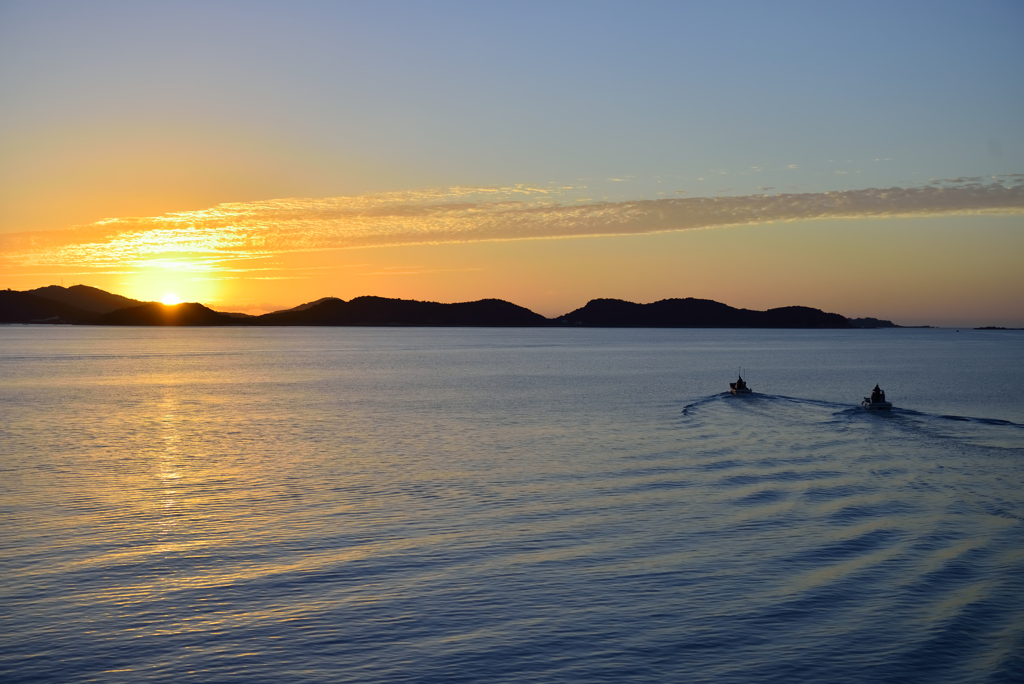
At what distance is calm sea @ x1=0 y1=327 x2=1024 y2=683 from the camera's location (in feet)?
51.2

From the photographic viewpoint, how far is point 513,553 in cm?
2250

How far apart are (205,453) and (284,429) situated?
33.8 feet

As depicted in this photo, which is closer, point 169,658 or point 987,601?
point 169,658

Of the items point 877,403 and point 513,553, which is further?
point 877,403

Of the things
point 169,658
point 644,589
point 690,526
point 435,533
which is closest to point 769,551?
point 690,526

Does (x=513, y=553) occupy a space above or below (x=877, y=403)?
below

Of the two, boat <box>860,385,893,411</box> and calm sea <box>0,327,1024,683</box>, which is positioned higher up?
boat <box>860,385,893,411</box>

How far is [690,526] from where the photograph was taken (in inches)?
1006

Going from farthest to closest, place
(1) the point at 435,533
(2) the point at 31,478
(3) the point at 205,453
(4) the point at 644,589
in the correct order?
(3) the point at 205,453
(2) the point at 31,478
(1) the point at 435,533
(4) the point at 644,589

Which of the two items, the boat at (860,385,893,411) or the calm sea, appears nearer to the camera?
the calm sea

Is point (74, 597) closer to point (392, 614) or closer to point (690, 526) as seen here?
point (392, 614)

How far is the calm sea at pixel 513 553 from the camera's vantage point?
51.2 feet

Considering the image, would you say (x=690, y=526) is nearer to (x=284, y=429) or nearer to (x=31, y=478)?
(x=31, y=478)

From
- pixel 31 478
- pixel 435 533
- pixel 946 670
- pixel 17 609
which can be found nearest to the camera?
pixel 946 670
